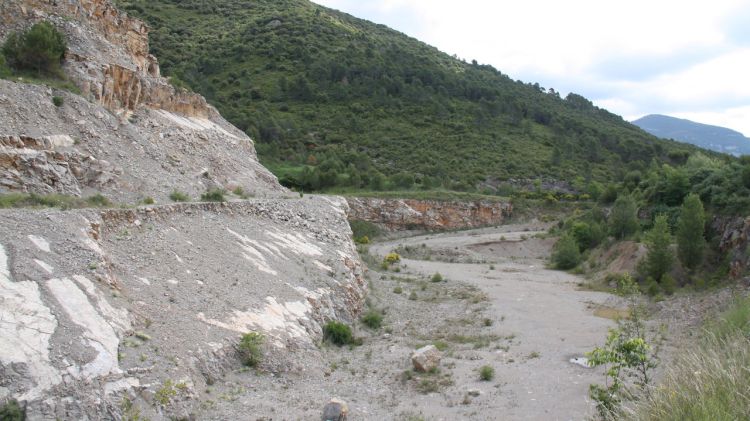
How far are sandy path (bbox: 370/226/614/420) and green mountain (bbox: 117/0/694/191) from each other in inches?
689

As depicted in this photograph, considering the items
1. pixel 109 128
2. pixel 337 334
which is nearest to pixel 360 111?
pixel 109 128

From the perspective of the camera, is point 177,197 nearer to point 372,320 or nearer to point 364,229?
point 372,320

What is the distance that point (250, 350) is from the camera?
12.9m

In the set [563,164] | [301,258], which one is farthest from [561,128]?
[301,258]

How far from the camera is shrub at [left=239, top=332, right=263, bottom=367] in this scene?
12.8 metres

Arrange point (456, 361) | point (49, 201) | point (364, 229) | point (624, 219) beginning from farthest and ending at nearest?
point (364, 229), point (624, 219), point (456, 361), point (49, 201)

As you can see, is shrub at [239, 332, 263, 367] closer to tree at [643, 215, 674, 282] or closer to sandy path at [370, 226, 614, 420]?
sandy path at [370, 226, 614, 420]

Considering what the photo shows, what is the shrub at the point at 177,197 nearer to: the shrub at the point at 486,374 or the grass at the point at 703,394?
the shrub at the point at 486,374

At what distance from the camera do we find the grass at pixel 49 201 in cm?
1421

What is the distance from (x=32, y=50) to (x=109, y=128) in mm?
3795

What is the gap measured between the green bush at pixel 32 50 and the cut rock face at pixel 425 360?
Answer: 57.9 feet

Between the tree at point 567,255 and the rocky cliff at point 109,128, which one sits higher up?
the rocky cliff at point 109,128

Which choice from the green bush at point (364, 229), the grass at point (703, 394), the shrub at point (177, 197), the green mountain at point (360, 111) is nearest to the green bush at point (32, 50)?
the shrub at point (177, 197)

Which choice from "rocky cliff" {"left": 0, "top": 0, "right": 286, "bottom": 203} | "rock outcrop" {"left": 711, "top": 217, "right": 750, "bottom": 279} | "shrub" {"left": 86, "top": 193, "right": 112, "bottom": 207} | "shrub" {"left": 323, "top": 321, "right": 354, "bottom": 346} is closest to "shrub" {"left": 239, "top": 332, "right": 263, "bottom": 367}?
"shrub" {"left": 323, "top": 321, "right": 354, "bottom": 346}
